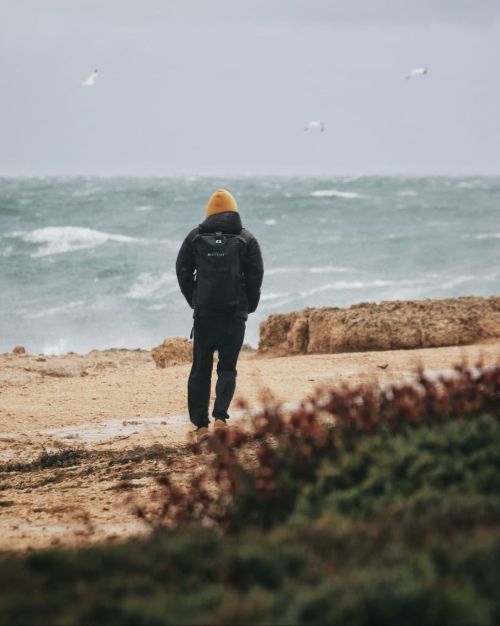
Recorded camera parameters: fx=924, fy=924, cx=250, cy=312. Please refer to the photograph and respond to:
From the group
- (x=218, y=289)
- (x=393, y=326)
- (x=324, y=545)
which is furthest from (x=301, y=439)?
(x=393, y=326)

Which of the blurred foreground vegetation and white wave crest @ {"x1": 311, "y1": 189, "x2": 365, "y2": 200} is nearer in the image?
the blurred foreground vegetation

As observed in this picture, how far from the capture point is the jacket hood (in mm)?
7070

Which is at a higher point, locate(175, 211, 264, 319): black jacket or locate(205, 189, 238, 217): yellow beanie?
locate(205, 189, 238, 217): yellow beanie

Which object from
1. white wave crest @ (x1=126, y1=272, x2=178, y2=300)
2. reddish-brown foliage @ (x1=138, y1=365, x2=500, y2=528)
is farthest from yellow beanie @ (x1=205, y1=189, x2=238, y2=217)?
white wave crest @ (x1=126, y1=272, x2=178, y2=300)

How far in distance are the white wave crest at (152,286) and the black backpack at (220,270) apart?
850 inches

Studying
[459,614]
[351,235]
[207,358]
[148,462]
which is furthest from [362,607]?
[351,235]

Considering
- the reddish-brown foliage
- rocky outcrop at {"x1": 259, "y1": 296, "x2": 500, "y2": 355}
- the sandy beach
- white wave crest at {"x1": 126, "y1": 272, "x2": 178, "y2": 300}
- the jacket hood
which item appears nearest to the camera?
the reddish-brown foliage

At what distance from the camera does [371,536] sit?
333 centimetres

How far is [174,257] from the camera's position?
36.8 meters

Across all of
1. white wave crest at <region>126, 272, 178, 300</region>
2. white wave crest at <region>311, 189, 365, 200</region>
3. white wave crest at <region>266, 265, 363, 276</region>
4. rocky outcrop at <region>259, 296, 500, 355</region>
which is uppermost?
white wave crest at <region>311, 189, 365, 200</region>

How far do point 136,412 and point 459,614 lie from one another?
6.43m

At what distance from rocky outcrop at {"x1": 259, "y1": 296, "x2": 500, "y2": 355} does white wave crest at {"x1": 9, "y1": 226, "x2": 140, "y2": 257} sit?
25.7 meters

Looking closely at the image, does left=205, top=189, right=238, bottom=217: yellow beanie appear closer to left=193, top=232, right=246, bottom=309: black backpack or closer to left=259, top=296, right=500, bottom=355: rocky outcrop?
left=193, top=232, right=246, bottom=309: black backpack

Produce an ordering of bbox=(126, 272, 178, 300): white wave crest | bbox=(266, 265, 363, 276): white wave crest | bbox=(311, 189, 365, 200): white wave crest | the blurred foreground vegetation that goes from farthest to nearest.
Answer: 1. bbox=(311, 189, 365, 200): white wave crest
2. bbox=(266, 265, 363, 276): white wave crest
3. bbox=(126, 272, 178, 300): white wave crest
4. the blurred foreground vegetation
